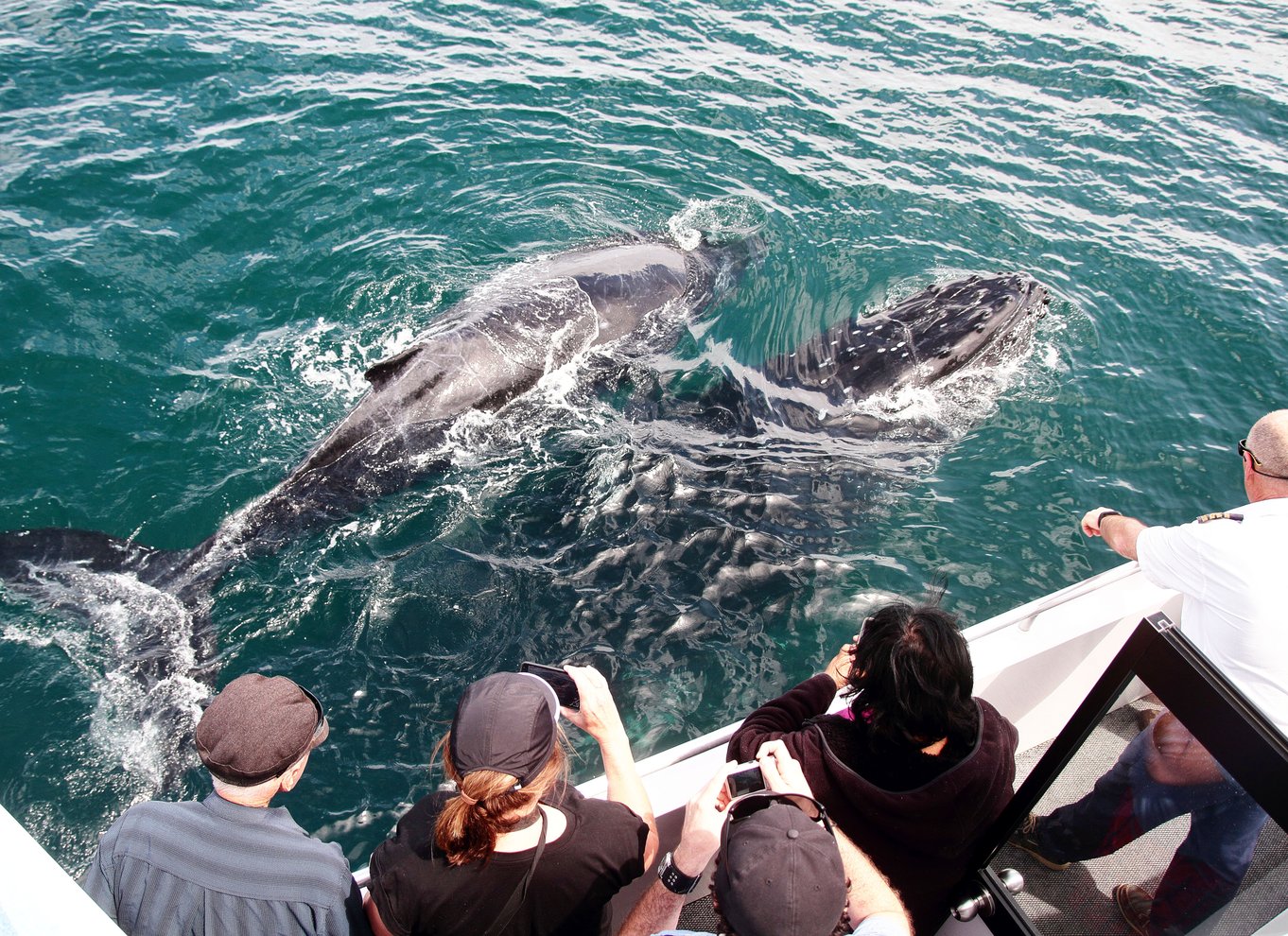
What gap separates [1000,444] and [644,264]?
189 inches

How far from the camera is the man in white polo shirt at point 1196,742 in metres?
2.75

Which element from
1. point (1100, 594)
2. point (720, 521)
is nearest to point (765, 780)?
point (1100, 594)

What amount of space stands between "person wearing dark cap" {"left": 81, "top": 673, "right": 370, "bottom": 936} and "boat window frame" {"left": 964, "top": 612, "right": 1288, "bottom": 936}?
284cm

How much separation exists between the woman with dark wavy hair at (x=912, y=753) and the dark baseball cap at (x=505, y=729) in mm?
1011

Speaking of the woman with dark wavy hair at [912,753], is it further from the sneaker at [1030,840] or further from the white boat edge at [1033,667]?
the white boat edge at [1033,667]

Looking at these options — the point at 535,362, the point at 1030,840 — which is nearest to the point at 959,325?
the point at 535,362

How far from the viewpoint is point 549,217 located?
11.5m

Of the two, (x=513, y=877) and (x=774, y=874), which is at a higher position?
(x=774, y=874)

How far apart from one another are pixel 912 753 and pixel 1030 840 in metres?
0.68

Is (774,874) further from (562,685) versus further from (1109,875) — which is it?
(1109,875)

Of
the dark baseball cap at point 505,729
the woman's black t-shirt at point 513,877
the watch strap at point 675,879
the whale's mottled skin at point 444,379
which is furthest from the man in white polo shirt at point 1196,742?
the whale's mottled skin at point 444,379

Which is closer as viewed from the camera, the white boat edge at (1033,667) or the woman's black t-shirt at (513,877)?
the woman's black t-shirt at (513,877)

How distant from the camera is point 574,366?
9.08 meters

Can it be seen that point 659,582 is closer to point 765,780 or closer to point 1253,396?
point 765,780
